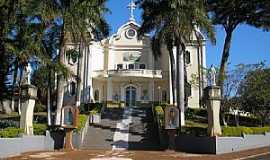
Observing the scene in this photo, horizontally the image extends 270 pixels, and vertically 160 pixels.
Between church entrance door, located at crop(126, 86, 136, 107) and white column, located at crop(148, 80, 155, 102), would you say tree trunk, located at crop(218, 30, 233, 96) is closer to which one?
white column, located at crop(148, 80, 155, 102)

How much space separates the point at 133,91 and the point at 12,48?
21772 millimetres

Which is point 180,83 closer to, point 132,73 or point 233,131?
point 233,131

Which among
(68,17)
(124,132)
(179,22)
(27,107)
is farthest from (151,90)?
(27,107)

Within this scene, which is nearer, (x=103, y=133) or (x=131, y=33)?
(x=103, y=133)

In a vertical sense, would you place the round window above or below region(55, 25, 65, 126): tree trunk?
above

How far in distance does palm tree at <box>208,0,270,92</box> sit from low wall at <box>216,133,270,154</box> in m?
9.29

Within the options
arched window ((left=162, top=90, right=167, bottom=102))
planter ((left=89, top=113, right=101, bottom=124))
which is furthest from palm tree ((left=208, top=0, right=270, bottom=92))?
arched window ((left=162, top=90, right=167, bottom=102))

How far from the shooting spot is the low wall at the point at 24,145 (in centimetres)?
1957

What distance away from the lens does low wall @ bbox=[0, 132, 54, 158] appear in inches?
770

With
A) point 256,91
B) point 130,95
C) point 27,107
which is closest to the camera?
point 27,107

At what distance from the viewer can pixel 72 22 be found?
89.5 ft

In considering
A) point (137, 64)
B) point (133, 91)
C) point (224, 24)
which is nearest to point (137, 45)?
point (137, 64)

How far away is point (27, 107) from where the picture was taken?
23.6 m

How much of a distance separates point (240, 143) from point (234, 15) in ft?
48.1
